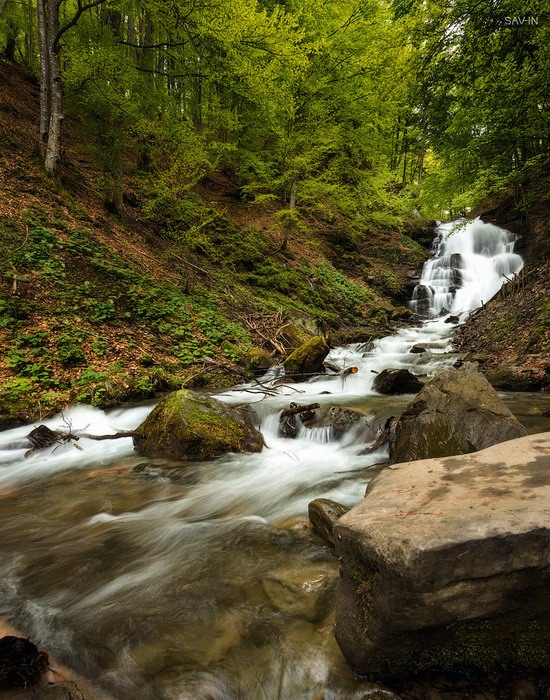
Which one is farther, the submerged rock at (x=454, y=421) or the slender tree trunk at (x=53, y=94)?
the slender tree trunk at (x=53, y=94)

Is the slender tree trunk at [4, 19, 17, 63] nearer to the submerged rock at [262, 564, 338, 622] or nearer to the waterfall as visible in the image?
the waterfall

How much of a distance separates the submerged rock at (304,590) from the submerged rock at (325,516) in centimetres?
34

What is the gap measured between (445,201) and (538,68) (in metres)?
5.01

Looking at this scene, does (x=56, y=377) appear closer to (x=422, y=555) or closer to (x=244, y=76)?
(x=422, y=555)

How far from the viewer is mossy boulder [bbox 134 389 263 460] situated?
208 inches

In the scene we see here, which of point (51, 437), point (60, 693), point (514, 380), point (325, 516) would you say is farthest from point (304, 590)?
point (514, 380)

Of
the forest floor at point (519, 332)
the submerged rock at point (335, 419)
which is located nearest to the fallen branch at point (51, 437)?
the submerged rock at point (335, 419)

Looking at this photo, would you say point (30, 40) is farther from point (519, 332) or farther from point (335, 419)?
point (519, 332)

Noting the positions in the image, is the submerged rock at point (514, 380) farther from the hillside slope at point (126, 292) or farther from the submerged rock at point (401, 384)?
the hillside slope at point (126, 292)

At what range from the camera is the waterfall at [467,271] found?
16.8m

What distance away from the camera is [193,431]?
5312mm

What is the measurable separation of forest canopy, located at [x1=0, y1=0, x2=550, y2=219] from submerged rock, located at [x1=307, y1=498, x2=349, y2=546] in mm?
8198

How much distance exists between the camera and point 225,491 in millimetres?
4598

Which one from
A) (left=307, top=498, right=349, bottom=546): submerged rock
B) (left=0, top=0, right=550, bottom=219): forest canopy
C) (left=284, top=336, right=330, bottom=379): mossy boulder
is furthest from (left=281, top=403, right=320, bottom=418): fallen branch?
(left=0, top=0, right=550, bottom=219): forest canopy
